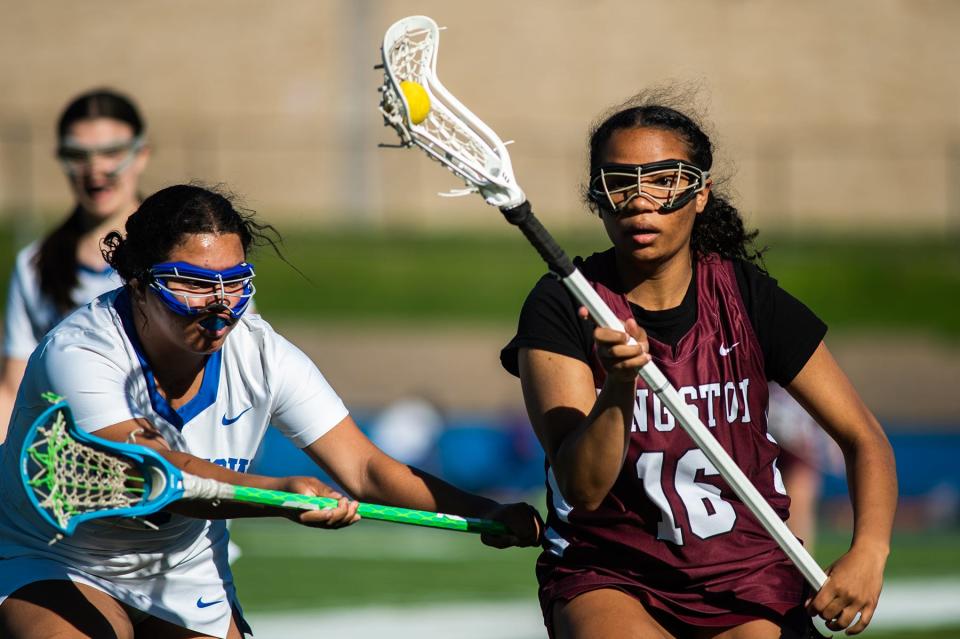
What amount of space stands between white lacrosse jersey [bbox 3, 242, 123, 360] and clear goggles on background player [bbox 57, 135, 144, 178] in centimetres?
43

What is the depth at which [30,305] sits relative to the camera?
5.31m

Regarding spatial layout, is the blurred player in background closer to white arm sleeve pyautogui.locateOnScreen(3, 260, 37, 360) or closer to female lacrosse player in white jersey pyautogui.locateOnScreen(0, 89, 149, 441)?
female lacrosse player in white jersey pyautogui.locateOnScreen(0, 89, 149, 441)

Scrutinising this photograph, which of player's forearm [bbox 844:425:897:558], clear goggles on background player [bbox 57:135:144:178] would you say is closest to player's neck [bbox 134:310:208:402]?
player's forearm [bbox 844:425:897:558]

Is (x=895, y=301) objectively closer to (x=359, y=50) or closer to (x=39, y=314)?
(x=359, y=50)

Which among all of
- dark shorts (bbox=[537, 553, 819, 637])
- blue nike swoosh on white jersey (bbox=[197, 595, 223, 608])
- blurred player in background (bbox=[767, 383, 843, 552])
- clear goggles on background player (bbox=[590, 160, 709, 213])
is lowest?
blurred player in background (bbox=[767, 383, 843, 552])

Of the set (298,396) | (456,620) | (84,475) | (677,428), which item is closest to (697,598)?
(677,428)

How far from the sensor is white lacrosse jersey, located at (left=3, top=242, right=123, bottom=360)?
17.3 ft

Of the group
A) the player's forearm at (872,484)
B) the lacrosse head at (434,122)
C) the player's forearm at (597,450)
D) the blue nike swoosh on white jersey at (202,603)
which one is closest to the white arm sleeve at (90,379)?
the blue nike swoosh on white jersey at (202,603)

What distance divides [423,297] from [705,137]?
732 inches

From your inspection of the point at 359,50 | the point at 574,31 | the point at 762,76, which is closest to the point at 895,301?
the point at 762,76

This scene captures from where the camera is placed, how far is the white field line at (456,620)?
700cm

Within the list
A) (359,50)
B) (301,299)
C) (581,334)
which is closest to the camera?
(581,334)

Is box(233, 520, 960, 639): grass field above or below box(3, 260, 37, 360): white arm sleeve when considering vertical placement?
below

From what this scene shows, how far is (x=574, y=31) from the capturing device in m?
27.0
